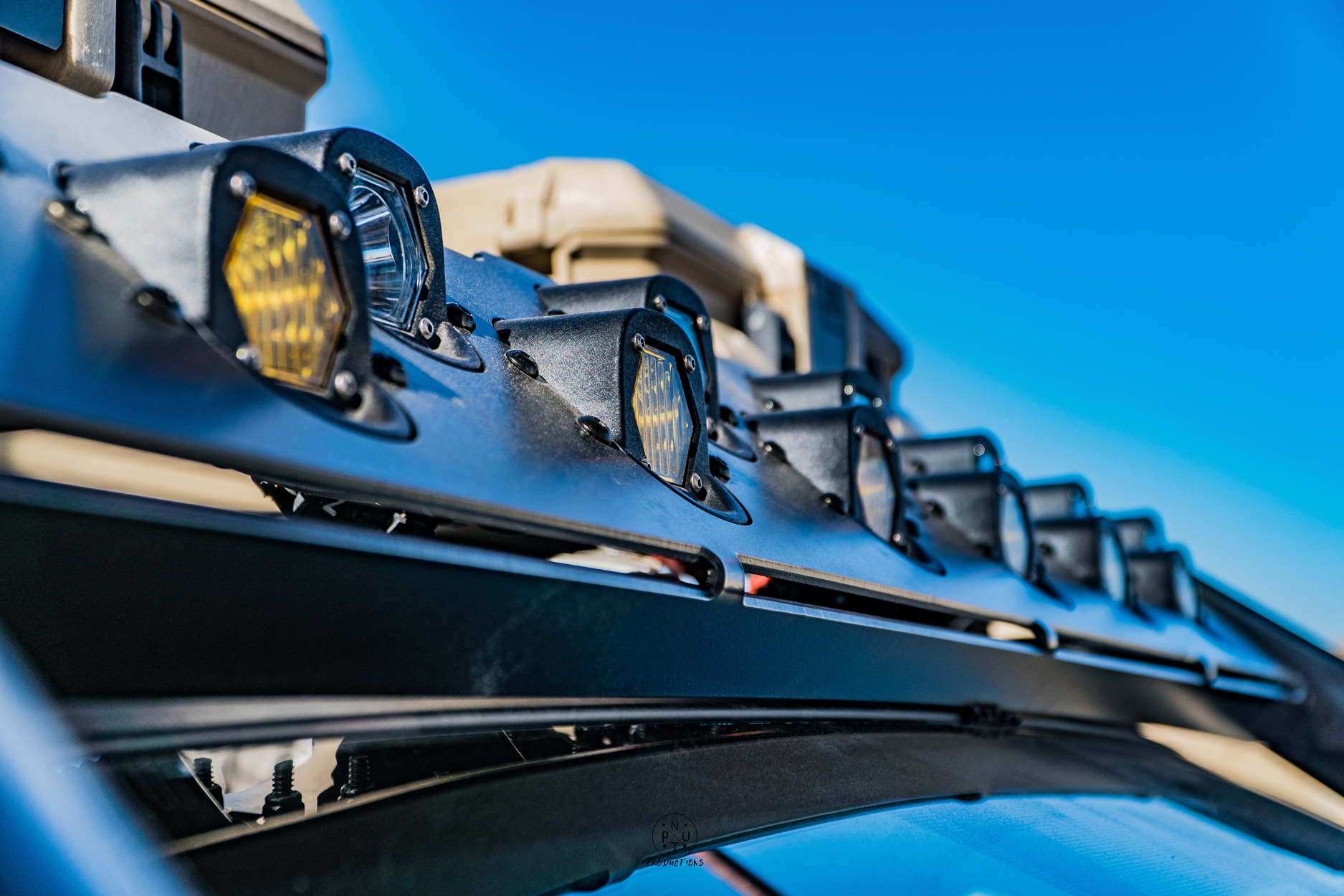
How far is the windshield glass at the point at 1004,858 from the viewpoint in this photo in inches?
28.6

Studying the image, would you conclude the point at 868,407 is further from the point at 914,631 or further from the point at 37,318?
the point at 37,318

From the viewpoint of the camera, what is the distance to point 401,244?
95 cm

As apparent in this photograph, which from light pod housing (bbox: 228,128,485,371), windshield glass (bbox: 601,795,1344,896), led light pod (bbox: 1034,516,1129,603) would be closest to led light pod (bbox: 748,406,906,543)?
windshield glass (bbox: 601,795,1344,896)

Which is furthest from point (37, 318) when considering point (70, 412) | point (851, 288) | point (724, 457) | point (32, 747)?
point (851, 288)

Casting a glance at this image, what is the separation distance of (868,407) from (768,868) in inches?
30.0

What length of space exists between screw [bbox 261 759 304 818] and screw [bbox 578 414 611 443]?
1.27ft

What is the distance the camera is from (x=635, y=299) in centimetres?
121

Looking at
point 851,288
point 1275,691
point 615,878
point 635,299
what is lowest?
point 615,878

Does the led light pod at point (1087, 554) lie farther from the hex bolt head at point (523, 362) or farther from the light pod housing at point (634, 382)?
the hex bolt head at point (523, 362)

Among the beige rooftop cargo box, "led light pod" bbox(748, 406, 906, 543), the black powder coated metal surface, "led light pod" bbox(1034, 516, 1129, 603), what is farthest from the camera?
the beige rooftop cargo box

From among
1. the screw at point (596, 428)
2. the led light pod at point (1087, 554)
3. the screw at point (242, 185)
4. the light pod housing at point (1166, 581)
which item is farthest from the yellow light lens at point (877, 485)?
the light pod housing at point (1166, 581)

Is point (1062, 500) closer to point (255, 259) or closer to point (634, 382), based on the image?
point (634, 382)

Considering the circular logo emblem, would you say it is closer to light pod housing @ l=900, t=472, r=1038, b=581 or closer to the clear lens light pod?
the clear lens light pod

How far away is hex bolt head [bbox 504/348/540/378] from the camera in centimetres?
99
